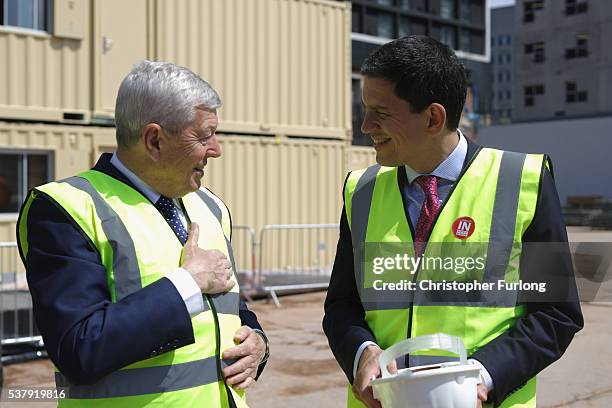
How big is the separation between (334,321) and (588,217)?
29.5 metres

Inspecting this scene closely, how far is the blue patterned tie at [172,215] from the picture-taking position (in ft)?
7.42

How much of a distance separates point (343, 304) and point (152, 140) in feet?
2.63

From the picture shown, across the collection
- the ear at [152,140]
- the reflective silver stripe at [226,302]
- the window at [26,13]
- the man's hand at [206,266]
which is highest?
the window at [26,13]

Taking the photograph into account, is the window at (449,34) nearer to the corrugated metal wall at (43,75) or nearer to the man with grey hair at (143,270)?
the corrugated metal wall at (43,75)

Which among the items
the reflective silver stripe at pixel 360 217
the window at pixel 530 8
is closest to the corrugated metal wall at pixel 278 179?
the reflective silver stripe at pixel 360 217

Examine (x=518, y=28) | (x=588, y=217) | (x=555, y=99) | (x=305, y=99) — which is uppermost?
(x=518, y=28)

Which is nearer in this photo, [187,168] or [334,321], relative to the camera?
[187,168]

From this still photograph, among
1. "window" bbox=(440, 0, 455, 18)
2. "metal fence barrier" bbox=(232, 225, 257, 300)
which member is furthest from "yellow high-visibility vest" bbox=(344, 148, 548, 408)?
"window" bbox=(440, 0, 455, 18)

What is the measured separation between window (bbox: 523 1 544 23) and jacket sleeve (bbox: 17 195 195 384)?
5511cm

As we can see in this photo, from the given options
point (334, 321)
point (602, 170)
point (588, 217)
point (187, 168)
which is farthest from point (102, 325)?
point (602, 170)

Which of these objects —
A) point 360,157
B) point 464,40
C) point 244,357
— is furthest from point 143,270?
point 464,40

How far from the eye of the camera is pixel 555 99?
52562 millimetres

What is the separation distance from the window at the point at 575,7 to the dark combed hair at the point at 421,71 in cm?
5241

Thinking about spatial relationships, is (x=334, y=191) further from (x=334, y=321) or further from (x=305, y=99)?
(x=334, y=321)
